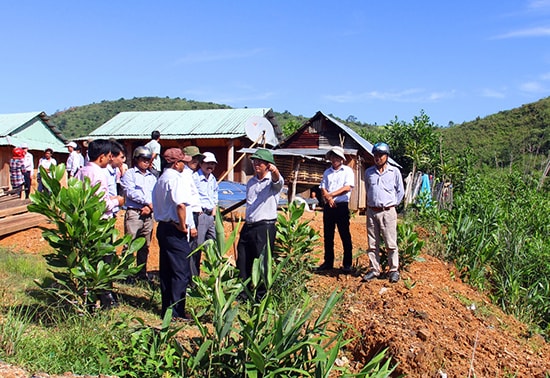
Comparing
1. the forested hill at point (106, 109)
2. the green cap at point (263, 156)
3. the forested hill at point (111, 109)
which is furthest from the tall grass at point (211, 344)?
the forested hill at point (106, 109)

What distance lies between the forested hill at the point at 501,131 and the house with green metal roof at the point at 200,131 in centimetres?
1999

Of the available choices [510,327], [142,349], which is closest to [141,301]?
[142,349]

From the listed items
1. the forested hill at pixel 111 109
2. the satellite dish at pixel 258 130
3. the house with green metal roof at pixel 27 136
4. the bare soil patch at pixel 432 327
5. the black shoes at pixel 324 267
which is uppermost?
the forested hill at pixel 111 109

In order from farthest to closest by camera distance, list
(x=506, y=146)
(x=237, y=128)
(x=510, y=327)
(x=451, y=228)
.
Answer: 1. (x=506, y=146)
2. (x=237, y=128)
3. (x=451, y=228)
4. (x=510, y=327)

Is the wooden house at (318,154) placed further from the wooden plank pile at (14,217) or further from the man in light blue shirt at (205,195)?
the man in light blue shirt at (205,195)

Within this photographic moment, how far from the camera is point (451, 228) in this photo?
772 centimetres

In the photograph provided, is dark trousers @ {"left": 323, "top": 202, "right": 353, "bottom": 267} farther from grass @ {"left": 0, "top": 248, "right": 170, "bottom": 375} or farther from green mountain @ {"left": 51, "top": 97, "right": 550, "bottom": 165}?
green mountain @ {"left": 51, "top": 97, "right": 550, "bottom": 165}

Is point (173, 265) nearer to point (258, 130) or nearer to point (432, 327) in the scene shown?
point (432, 327)

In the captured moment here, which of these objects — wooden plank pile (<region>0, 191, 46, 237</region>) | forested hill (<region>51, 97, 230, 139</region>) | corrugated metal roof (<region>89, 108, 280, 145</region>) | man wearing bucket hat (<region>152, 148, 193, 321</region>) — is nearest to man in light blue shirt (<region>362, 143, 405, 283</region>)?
man wearing bucket hat (<region>152, 148, 193, 321</region>)

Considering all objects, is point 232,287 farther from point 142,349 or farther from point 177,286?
point 177,286

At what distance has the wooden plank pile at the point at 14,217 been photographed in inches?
328

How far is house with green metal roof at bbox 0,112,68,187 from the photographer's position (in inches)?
664

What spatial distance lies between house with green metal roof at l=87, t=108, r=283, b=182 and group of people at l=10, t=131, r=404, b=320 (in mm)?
10148

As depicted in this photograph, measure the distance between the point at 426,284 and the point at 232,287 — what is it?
3094 mm
